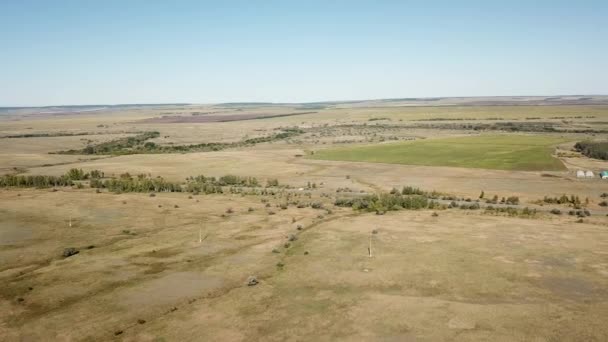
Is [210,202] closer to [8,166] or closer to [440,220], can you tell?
[440,220]

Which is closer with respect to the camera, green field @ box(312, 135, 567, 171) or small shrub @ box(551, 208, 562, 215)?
small shrub @ box(551, 208, 562, 215)

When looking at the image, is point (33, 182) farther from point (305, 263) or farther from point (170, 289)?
point (305, 263)

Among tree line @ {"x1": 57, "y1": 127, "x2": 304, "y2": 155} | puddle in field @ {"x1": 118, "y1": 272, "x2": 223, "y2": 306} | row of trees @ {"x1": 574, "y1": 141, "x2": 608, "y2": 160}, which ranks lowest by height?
tree line @ {"x1": 57, "y1": 127, "x2": 304, "y2": 155}

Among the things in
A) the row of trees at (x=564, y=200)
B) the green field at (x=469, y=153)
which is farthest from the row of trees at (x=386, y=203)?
the green field at (x=469, y=153)

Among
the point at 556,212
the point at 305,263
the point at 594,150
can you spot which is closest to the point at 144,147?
the point at 594,150

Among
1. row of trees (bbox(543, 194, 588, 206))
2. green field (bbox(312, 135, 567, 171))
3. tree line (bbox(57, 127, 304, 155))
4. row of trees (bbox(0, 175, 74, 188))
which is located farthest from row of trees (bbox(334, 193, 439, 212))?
tree line (bbox(57, 127, 304, 155))

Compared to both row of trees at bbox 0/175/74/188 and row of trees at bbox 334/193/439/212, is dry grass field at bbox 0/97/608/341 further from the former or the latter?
row of trees at bbox 0/175/74/188
